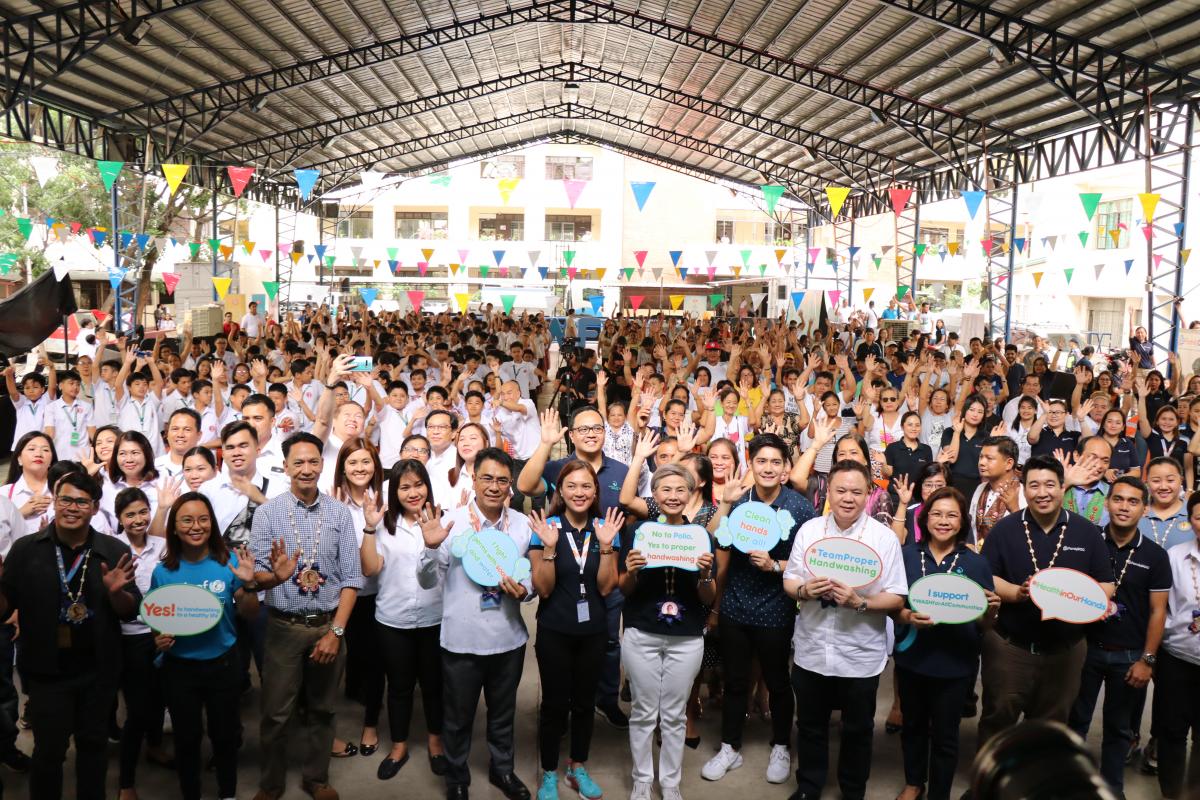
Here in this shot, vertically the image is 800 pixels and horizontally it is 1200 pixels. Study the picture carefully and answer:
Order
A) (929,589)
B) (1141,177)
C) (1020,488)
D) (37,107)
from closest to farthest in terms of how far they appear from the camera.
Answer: (929,589) → (1020,488) → (37,107) → (1141,177)

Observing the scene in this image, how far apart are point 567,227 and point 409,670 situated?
3916 centimetres

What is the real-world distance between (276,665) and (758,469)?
2.11 meters

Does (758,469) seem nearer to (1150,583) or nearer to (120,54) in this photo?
(1150,583)

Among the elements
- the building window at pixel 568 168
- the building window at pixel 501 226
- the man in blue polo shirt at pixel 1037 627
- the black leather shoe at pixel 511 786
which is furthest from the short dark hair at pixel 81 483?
the building window at pixel 568 168

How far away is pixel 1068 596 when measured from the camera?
350cm

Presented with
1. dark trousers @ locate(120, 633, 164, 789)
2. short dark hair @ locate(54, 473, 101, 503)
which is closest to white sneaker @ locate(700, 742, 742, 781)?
dark trousers @ locate(120, 633, 164, 789)

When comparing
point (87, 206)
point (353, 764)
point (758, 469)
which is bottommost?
point (353, 764)

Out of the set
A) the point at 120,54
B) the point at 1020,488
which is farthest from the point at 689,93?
the point at 1020,488

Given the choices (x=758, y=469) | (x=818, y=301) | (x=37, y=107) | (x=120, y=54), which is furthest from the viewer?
(x=818, y=301)

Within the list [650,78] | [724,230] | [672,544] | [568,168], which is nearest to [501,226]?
[568,168]

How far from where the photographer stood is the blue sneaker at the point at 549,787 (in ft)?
12.6

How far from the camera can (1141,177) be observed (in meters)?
29.3

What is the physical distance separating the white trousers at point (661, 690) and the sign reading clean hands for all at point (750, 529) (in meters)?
0.42

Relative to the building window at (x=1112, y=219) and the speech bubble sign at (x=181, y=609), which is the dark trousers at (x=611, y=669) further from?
the building window at (x=1112, y=219)
